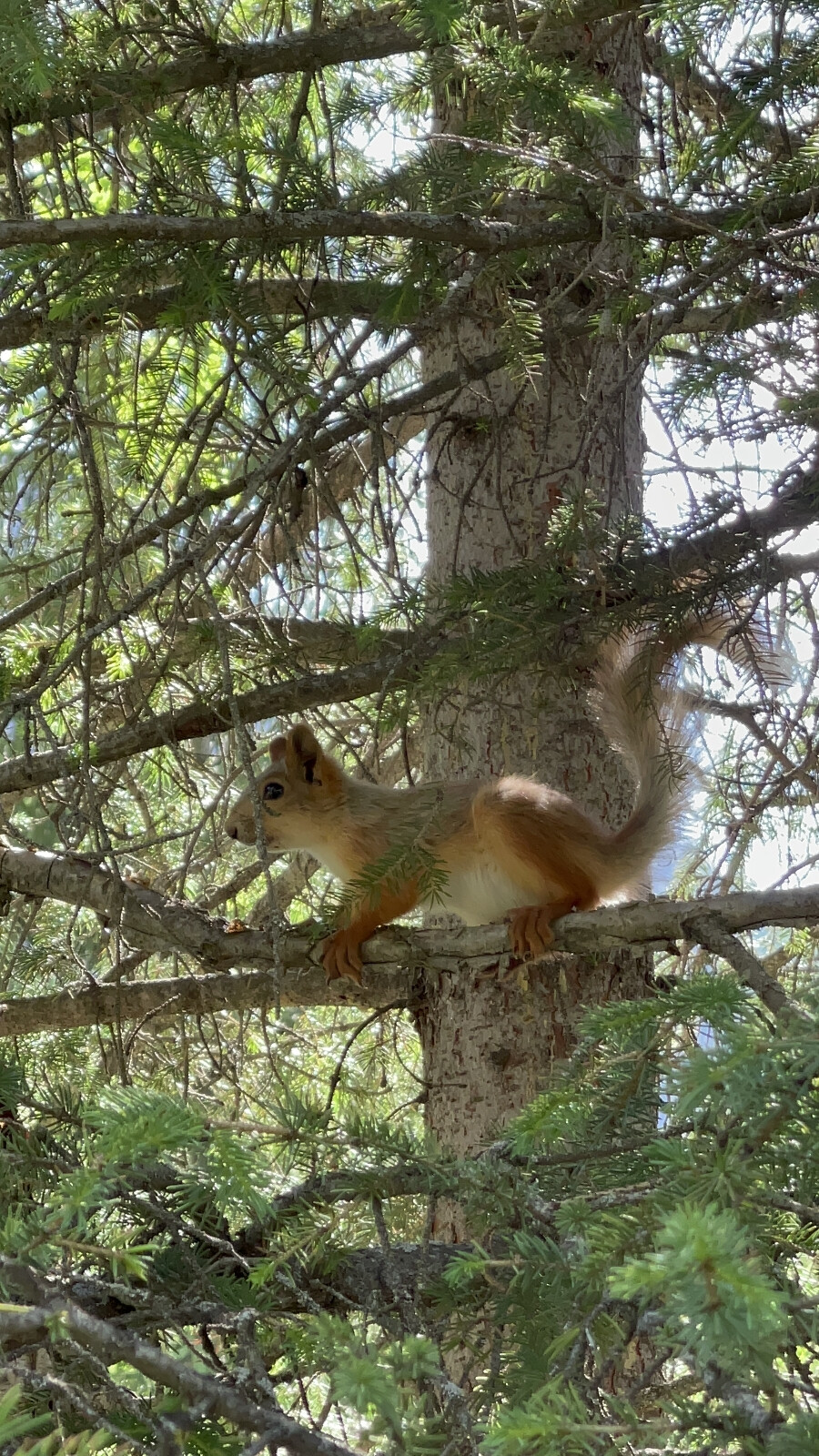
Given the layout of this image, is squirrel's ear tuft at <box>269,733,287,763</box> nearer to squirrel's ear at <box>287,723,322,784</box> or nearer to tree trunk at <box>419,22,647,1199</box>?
squirrel's ear at <box>287,723,322,784</box>

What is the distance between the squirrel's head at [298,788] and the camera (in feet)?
10.8

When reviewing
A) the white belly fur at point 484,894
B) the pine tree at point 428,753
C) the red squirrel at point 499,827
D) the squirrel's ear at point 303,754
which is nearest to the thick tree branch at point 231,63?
the pine tree at point 428,753

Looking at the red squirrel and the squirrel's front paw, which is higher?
the red squirrel

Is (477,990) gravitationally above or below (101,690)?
Result: below

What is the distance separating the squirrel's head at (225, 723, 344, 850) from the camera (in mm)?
3291

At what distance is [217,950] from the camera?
2.46m

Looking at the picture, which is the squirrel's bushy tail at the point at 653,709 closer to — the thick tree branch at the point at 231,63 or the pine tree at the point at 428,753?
the pine tree at the point at 428,753

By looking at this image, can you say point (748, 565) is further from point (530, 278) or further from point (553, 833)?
point (530, 278)

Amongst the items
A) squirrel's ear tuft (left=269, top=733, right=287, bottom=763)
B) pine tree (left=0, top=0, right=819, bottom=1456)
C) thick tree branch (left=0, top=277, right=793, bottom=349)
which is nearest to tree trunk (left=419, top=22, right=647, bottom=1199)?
pine tree (left=0, top=0, right=819, bottom=1456)

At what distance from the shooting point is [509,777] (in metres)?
3.09

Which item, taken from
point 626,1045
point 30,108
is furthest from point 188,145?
point 626,1045

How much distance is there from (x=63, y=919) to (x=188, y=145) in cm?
265

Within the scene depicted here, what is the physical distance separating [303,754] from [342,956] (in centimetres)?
71

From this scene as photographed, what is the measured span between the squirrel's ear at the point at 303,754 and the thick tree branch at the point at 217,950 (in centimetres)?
62
